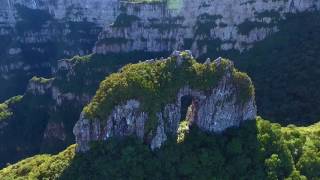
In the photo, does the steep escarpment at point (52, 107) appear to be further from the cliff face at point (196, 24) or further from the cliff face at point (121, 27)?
the cliff face at point (121, 27)

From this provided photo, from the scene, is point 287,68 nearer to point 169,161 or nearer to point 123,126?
point 169,161

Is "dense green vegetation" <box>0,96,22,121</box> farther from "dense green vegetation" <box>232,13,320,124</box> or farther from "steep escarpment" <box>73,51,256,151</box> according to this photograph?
"steep escarpment" <box>73,51,256,151</box>

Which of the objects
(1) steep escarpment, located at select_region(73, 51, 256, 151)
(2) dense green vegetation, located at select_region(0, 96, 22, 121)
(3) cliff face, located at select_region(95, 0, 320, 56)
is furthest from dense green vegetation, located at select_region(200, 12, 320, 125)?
(2) dense green vegetation, located at select_region(0, 96, 22, 121)

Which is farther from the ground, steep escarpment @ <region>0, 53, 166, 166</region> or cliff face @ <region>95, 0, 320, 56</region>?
cliff face @ <region>95, 0, 320, 56</region>

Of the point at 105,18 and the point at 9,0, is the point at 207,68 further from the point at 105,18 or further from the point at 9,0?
the point at 9,0

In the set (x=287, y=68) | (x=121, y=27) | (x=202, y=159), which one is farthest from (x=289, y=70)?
(x=202, y=159)

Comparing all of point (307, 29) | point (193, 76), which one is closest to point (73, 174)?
point (193, 76)
